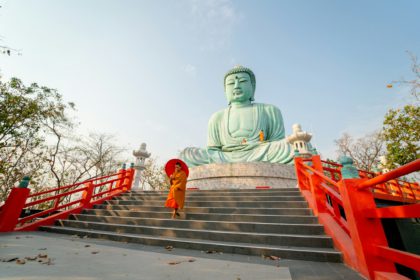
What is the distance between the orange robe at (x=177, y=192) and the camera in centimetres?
469

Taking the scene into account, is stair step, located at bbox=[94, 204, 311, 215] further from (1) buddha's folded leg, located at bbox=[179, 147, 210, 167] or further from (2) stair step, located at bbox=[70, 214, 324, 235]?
(1) buddha's folded leg, located at bbox=[179, 147, 210, 167]

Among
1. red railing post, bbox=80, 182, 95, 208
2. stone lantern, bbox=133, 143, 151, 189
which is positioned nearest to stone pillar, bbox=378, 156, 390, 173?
stone lantern, bbox=133, 143, 151, 189

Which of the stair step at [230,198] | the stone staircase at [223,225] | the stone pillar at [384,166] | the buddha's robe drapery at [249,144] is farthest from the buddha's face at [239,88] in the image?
the stair step at [230,198]

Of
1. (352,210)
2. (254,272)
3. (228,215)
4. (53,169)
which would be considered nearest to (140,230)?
(228,215)

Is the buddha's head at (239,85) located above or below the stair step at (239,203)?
above

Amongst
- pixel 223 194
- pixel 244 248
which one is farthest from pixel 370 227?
pixel 223 194

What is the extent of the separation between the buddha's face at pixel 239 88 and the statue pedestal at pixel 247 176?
6.26 metres

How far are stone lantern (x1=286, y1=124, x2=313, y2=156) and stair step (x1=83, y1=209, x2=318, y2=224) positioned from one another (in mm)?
5129

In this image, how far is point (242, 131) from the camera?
1257 cm

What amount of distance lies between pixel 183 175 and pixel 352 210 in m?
3.74

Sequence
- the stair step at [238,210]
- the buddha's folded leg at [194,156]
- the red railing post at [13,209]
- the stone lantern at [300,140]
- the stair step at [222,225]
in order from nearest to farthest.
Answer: the stair step at [222,225] < the stair step at [238,210] < the red railing post at [13,209] < the stone lantern at [300,140] < the buddha's folded leg at [194,156]

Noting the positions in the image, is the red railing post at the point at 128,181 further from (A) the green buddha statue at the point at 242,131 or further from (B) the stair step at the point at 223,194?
(A) the green buddha statue at the point at 242,131

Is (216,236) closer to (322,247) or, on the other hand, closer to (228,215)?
(228,215)

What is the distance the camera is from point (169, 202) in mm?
4758
